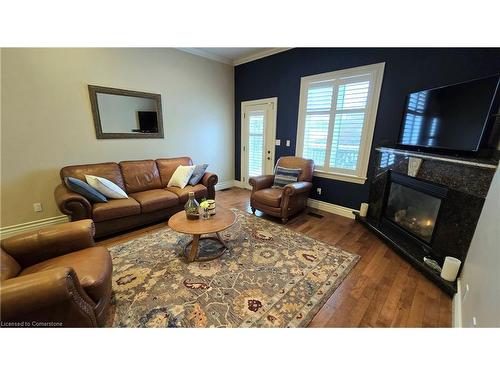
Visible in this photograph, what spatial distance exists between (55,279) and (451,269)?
2.77 m

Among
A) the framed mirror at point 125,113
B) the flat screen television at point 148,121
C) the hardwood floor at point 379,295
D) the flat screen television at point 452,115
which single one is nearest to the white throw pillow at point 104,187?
the hardwood floor at point 379,295

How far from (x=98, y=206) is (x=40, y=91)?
1.63 meters

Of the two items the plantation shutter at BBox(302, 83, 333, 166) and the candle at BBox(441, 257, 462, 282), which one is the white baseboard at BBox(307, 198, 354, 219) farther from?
the candle at BBox(441, 257, 462, 282)

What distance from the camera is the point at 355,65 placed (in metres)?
2.76

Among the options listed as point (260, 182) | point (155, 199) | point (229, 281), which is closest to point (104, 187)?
point (155, 199)

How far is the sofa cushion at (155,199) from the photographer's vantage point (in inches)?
103

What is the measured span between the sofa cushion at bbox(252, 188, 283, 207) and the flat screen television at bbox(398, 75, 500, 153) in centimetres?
172

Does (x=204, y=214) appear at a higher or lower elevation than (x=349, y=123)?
lower

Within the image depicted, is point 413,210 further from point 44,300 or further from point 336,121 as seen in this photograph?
point 44,300

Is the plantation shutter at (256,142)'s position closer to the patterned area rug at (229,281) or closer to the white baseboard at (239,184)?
the white baseboard at (239,184)

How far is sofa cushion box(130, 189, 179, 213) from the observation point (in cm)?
262

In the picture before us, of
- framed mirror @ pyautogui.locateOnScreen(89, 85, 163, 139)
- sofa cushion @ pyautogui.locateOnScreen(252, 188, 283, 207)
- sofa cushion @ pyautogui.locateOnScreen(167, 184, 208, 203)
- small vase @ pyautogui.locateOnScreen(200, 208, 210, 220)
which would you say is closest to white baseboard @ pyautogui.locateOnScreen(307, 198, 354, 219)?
sofa cushion @ pyautogui.locateOnScreen(252, 188, 283, 207)
